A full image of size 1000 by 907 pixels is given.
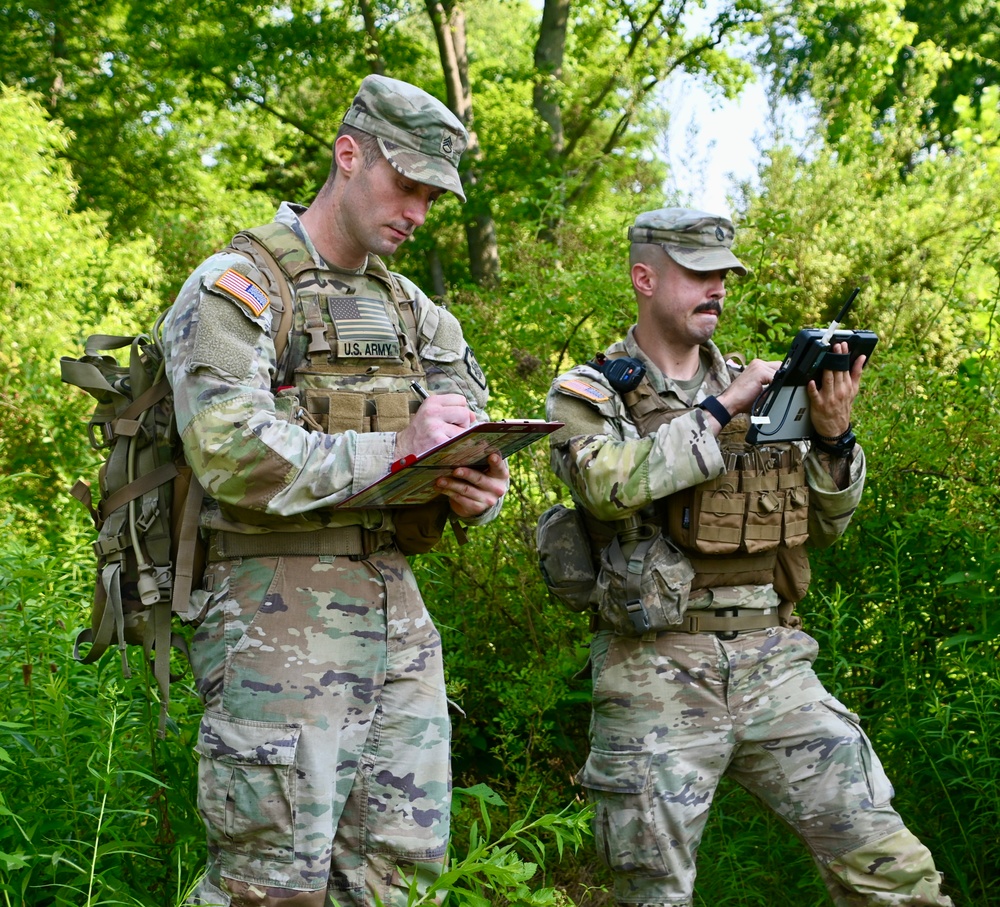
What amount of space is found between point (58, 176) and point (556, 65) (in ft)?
21.0

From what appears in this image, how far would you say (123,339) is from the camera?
2.76 meters

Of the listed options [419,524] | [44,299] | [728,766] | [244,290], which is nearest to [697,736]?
[728,766]

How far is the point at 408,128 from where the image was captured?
264 cm

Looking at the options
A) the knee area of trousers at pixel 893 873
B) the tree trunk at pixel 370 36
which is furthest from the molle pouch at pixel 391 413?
the tree trunk at pixel 370 36

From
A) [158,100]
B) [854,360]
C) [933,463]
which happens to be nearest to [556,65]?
[158,100]

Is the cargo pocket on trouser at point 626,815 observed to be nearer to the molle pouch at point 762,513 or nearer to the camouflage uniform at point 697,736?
the camouflage uniform at point 697,736

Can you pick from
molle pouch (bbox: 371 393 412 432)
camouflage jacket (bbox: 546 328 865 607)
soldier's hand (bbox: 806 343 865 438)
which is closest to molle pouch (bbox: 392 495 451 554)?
molle pouch (bbox: 371 393 412 432)

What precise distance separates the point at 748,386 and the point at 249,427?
1352 mm

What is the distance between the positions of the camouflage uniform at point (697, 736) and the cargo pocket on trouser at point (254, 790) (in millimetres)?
989

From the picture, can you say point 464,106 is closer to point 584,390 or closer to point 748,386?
point 584,390

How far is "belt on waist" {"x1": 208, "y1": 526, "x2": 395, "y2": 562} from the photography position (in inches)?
101

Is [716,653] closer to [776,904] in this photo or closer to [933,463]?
[776,904]

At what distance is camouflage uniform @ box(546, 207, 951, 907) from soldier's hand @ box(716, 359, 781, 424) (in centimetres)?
9

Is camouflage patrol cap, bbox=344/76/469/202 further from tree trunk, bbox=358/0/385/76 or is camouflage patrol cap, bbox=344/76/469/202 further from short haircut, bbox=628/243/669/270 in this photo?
tree trunk, bbox=358/0/385/76
